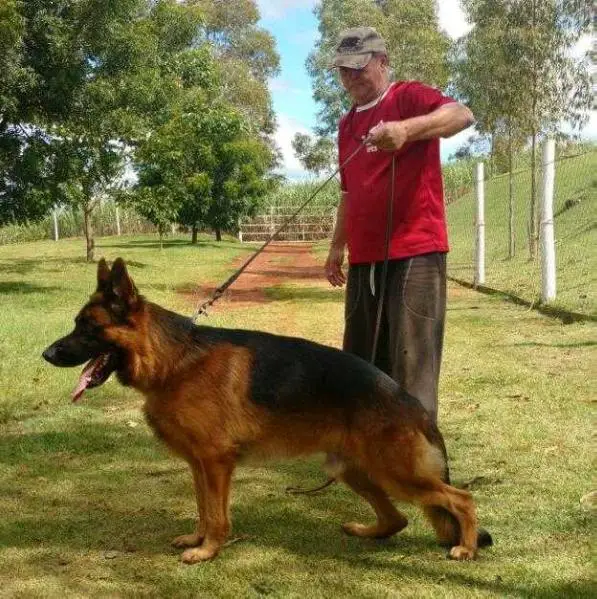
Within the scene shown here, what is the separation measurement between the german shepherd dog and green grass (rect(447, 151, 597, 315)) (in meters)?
8.96

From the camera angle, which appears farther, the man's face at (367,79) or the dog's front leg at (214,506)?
the man's face at (367,79)

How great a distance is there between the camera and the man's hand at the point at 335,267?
4.86 m

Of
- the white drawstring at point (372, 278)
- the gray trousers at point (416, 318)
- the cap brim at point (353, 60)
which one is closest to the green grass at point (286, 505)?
the gray trousers at point (416, 318)

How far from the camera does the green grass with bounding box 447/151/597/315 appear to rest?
47.3 feet

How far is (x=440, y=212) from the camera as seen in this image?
4105 mm

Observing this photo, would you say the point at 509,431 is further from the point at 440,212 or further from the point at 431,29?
the point at 431,29

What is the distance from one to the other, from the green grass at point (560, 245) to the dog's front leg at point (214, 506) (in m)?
9.23

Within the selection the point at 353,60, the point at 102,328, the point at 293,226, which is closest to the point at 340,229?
the point at 353,60

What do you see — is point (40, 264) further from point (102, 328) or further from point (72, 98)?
point (102, 328)

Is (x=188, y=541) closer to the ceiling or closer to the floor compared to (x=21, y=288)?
closer to the floor

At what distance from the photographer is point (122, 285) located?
354 cm

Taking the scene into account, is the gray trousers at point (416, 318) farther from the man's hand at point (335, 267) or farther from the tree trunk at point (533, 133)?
the tree trunk at point (533, 133)

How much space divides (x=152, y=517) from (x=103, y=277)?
5.11ft

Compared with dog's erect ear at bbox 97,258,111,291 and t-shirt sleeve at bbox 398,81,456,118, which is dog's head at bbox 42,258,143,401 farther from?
t-shirt sleeve at bbox 398,81,456,118
